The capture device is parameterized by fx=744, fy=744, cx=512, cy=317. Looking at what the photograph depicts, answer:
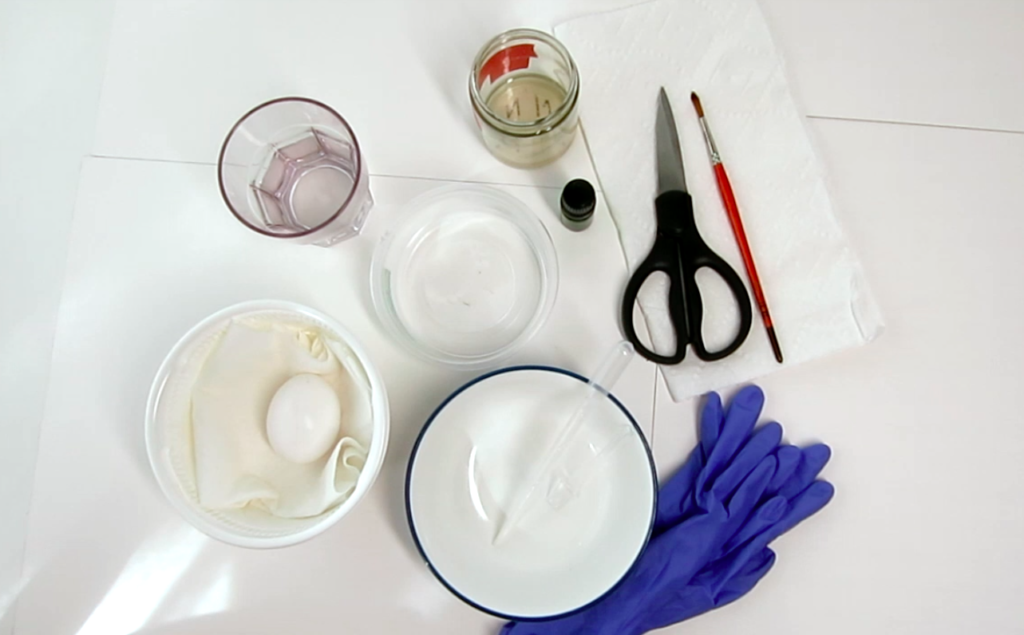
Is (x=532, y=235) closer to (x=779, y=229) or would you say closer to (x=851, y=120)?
(x=779, y=229)

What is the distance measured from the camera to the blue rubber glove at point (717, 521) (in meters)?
0.69

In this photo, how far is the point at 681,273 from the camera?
69 centimetres

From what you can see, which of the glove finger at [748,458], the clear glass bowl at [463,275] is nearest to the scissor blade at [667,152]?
the clear glass bowl at [463,275]

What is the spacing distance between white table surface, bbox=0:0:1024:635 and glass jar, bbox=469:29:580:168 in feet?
0.14

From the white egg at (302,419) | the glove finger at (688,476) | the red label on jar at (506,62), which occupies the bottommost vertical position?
the glove finger at (688,476)

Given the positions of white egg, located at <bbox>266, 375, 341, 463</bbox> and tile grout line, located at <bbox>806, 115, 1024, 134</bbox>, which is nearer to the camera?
white egg, located at <bbox>266, 375, 341, 463</bbox>

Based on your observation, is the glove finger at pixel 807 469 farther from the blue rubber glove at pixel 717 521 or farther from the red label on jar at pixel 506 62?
the red label on jar at pixel 506 62

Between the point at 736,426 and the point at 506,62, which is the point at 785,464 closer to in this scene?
the point at 736,426

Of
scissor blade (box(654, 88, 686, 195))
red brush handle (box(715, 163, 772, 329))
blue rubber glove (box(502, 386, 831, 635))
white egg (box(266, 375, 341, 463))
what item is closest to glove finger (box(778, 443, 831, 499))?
blue rubber glove (box(502, 386, 831, 635))

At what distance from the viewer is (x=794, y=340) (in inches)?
27.7

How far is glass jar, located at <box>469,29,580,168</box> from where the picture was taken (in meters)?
0.64

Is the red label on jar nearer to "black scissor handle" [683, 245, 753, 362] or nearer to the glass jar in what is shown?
the glass jar

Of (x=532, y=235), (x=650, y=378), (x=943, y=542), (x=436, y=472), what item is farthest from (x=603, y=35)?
(x=943, y=542)

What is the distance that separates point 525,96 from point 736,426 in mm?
368
